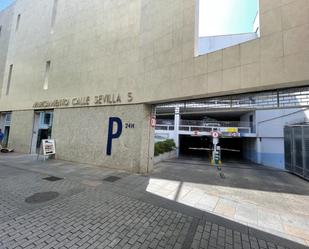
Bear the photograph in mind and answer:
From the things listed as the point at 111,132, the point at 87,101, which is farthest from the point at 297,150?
the point at 87,101

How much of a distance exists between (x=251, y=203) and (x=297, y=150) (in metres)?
7.32

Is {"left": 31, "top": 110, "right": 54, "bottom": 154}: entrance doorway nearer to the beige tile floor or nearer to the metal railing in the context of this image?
the beige tile floor

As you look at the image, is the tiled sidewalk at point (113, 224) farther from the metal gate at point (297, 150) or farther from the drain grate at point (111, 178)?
the metal gate at point (297, 150)

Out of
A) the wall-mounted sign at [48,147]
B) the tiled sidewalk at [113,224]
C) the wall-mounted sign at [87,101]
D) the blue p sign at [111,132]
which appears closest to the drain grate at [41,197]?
the tiled sidewalk at [113,224]

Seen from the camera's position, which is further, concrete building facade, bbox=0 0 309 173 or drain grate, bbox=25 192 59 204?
concrete building facade, bbox=0 0 309 173

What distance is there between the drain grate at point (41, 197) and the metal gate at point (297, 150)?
10.6m

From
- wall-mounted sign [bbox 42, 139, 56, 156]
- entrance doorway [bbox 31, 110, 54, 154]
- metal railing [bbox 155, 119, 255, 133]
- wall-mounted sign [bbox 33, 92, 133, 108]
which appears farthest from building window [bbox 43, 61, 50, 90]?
metal railing [bbox 155, 119, 255, 133]

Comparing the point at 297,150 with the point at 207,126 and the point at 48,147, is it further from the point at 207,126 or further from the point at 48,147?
the point at 48,147

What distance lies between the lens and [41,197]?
4.01 meters

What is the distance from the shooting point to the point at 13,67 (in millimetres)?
12953

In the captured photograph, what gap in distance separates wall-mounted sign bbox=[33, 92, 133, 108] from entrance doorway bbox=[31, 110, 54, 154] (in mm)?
1102

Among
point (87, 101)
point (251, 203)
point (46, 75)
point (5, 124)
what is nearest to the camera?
point (251, 203)

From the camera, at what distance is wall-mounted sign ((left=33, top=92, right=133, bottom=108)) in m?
7.43

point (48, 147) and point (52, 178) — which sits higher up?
point (48, 147)
